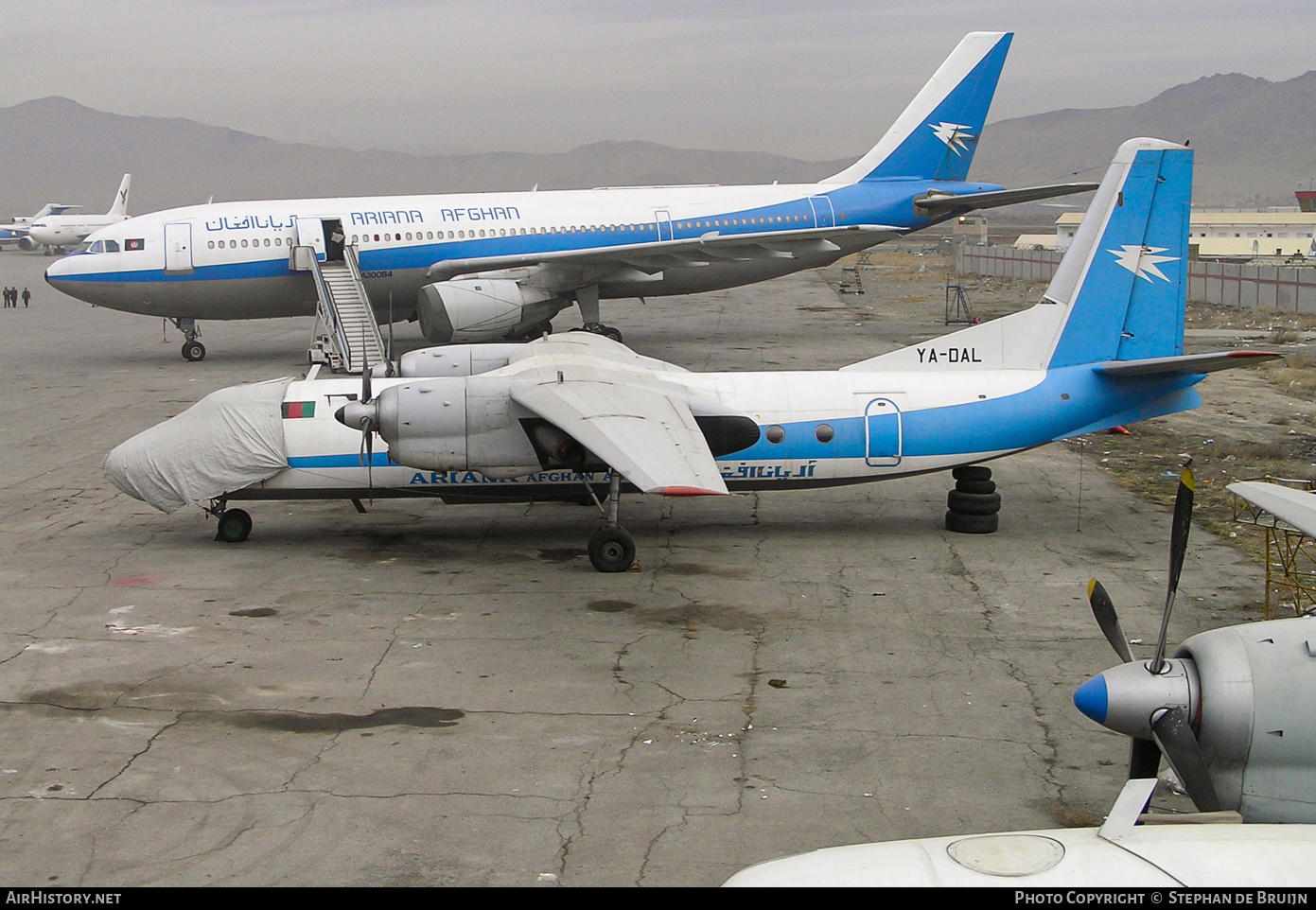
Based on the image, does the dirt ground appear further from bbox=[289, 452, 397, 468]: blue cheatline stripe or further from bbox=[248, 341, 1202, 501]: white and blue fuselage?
bbox=[289, 452, 397, 468]: blue cheatline stripe

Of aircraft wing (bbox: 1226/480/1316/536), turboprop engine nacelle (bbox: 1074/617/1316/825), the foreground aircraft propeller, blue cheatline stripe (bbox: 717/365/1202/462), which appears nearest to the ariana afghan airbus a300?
blue cheatline stripe (bbox: 717/365/1202/462)

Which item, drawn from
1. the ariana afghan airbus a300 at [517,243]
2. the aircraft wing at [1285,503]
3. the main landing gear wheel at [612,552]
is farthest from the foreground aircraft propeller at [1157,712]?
the ariana afghan airbus a300 at [517,243]

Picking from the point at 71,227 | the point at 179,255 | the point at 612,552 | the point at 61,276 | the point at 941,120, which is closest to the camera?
the point at 612,552

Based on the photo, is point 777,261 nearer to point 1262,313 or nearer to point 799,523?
point 799,523

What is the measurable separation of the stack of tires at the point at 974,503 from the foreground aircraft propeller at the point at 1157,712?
967 centimetres

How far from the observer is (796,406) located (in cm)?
1742

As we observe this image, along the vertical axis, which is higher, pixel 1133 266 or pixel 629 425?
pixel 1133 266

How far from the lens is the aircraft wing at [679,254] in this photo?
103 feet

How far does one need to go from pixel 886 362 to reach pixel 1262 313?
3506 cm

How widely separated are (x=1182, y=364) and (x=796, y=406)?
5.54m

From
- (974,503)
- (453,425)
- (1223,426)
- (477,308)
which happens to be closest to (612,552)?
(453,425)

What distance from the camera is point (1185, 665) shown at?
304 inches

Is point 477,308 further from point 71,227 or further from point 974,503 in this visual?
point 71,227

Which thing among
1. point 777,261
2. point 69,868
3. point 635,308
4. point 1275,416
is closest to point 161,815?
point 69,868
